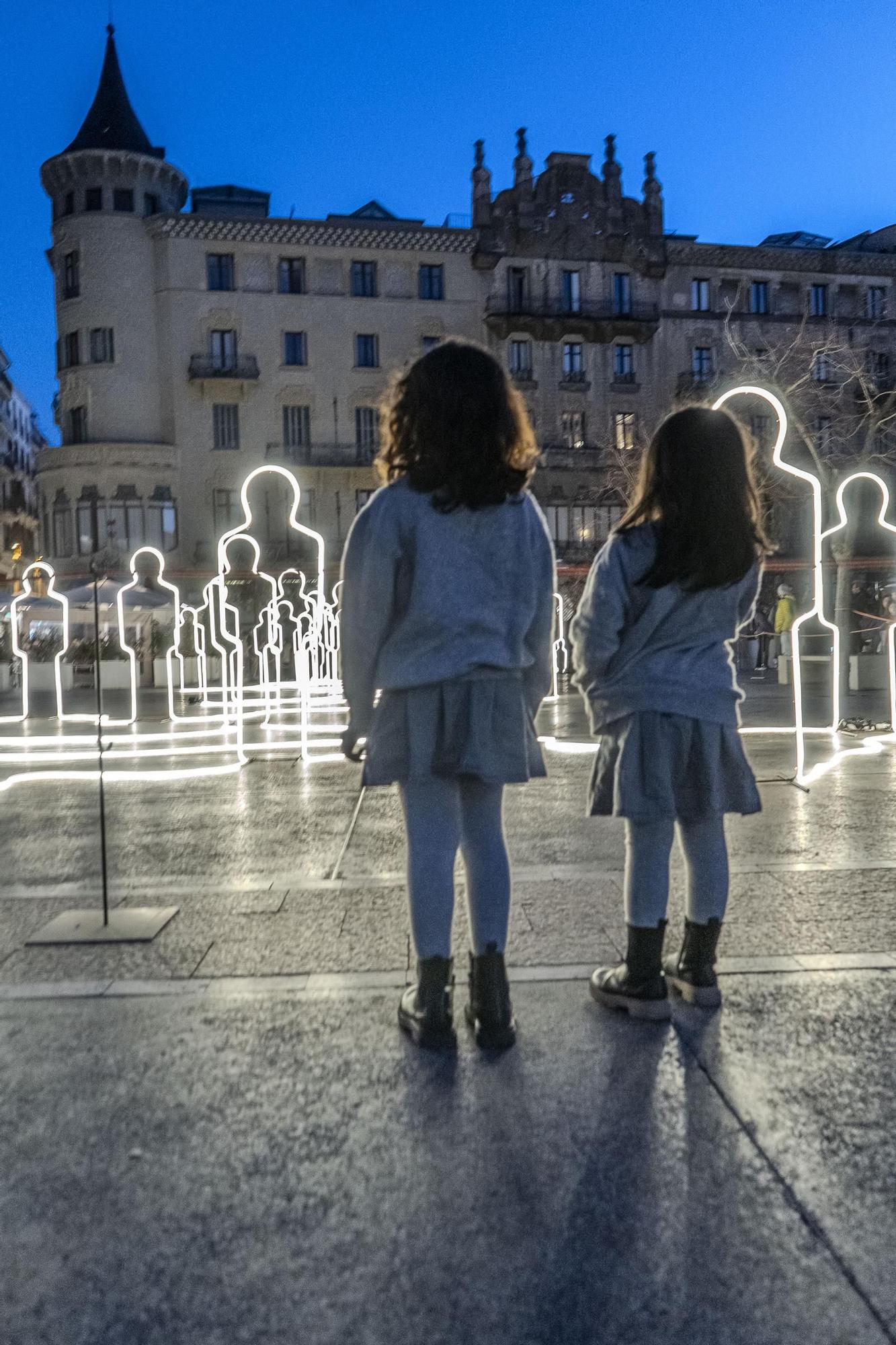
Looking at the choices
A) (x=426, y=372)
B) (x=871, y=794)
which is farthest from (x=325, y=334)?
(x=426, y=372)

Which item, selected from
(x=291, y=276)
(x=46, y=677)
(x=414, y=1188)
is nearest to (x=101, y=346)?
(x=291, y=276)

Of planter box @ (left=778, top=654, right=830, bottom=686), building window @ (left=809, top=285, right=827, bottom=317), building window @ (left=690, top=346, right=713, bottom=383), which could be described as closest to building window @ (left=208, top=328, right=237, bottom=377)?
building window @ (left=690, top=346, right=713, bottom=383)

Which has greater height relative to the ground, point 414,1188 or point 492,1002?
point 492,1002

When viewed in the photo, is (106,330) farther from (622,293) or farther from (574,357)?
(622,293)

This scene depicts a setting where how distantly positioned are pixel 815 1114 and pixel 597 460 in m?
41.9

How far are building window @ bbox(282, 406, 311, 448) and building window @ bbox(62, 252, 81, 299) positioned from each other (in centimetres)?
831

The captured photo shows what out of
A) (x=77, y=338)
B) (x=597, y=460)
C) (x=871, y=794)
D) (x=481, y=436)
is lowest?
(x=871, y=794)

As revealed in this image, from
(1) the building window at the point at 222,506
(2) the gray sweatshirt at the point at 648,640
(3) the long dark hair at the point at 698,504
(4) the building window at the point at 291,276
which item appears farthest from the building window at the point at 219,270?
(2) the gray sweatshirt at the point at 648,640

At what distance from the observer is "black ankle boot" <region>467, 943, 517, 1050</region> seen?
2756 millimetres

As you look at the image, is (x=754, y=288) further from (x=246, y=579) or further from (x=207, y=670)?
(x=207, y=670)

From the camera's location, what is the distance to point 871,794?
265 inches

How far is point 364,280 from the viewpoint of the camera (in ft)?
139

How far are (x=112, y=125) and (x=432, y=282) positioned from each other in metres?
12.5

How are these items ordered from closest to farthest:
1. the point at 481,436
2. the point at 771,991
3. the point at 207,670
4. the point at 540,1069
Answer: the point at 540,1069, the point at 481,436, the point at 771,991, the point at 207,670
